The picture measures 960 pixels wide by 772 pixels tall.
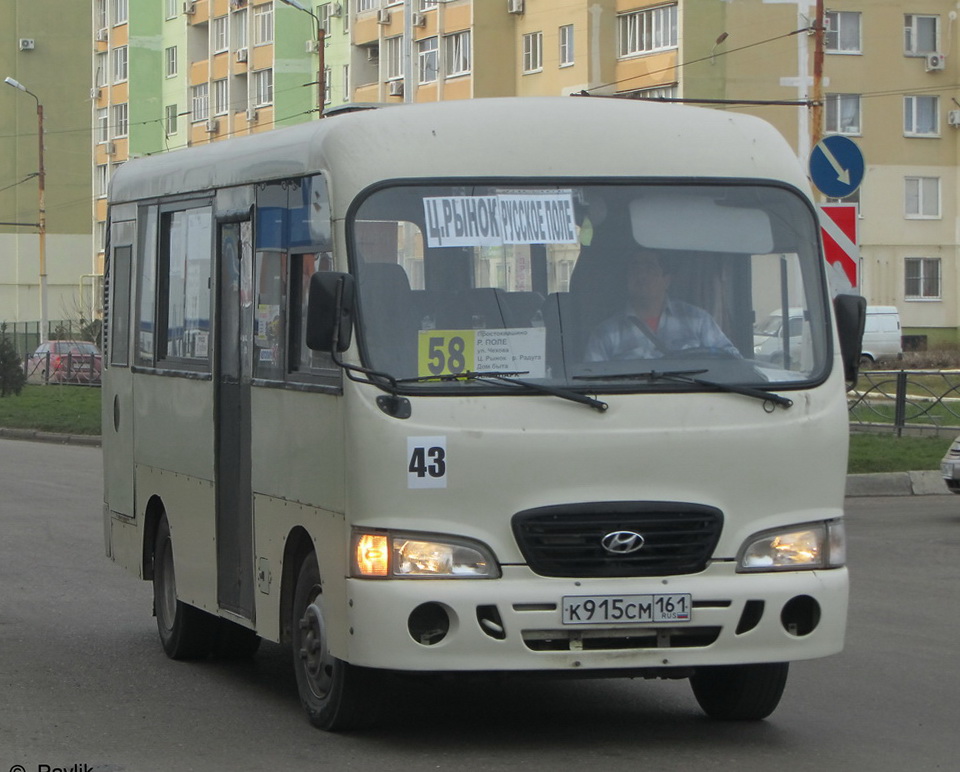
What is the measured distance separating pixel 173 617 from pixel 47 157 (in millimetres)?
84534

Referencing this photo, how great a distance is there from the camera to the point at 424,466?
6.82m

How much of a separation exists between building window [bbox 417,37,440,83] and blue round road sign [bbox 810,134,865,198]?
49737 millimetres

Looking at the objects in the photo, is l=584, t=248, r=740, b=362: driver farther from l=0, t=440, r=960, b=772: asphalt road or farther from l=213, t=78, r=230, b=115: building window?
l=213, t=78, r=230, b=115: building window

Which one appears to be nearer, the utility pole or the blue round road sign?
the blue round road sign

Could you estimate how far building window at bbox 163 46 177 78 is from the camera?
274 ft

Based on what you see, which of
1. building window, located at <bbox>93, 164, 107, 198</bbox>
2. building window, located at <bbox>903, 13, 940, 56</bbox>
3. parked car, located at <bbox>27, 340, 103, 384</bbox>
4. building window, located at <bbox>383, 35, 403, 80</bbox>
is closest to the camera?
parked car, located at <bbox>27, 340, 103, 384</bbox>

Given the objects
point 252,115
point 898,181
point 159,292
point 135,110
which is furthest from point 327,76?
point 159,292

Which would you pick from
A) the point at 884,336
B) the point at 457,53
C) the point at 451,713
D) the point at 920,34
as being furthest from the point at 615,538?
the point at 457,53

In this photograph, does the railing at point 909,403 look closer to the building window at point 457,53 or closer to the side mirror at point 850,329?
the side mirror at point 850,329

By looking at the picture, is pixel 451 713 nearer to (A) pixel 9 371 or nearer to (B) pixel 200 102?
(A) pixel 9 371

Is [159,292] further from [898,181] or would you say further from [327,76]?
[327,76]

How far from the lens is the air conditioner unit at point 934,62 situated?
61594 mm

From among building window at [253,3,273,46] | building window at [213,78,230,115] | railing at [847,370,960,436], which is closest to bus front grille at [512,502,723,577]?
railing at [847,370,960,436]

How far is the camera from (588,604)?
268 inches
